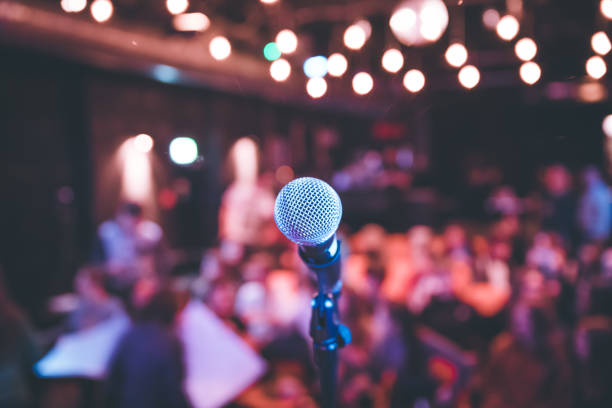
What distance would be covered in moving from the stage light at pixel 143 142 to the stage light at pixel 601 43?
6027 mm

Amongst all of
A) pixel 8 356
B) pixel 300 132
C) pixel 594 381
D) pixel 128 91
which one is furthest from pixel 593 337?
pixel 300 132

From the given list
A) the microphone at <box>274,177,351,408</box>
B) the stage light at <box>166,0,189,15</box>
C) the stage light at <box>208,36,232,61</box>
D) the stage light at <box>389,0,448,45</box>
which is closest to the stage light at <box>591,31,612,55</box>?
the stage light at <box>389,0,448,45</box>

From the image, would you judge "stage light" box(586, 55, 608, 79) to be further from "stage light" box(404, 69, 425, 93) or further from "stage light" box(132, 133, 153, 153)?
"stage light" box(132, 133, 153, 153)

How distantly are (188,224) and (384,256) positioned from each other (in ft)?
11.8

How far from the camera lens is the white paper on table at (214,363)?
240 cm

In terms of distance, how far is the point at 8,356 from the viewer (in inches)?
92.4

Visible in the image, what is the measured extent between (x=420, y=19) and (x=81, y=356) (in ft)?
13.2

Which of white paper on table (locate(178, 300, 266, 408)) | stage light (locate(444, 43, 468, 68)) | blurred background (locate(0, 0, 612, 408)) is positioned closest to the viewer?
white paper on table (locate(178, 300, 266, 408))

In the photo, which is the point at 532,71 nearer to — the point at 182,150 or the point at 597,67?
the point at 597,67

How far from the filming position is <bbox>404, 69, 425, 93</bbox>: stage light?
5086 mm

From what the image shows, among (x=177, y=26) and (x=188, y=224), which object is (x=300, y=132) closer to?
(x=188, y=224)

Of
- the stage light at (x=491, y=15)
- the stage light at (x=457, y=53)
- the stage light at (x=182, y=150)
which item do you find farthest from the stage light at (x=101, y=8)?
the stage light at (x=491, y=15)

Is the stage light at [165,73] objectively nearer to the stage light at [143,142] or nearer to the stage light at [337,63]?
the stage light at [143,142]

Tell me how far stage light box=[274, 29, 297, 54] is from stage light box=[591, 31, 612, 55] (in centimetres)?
294
